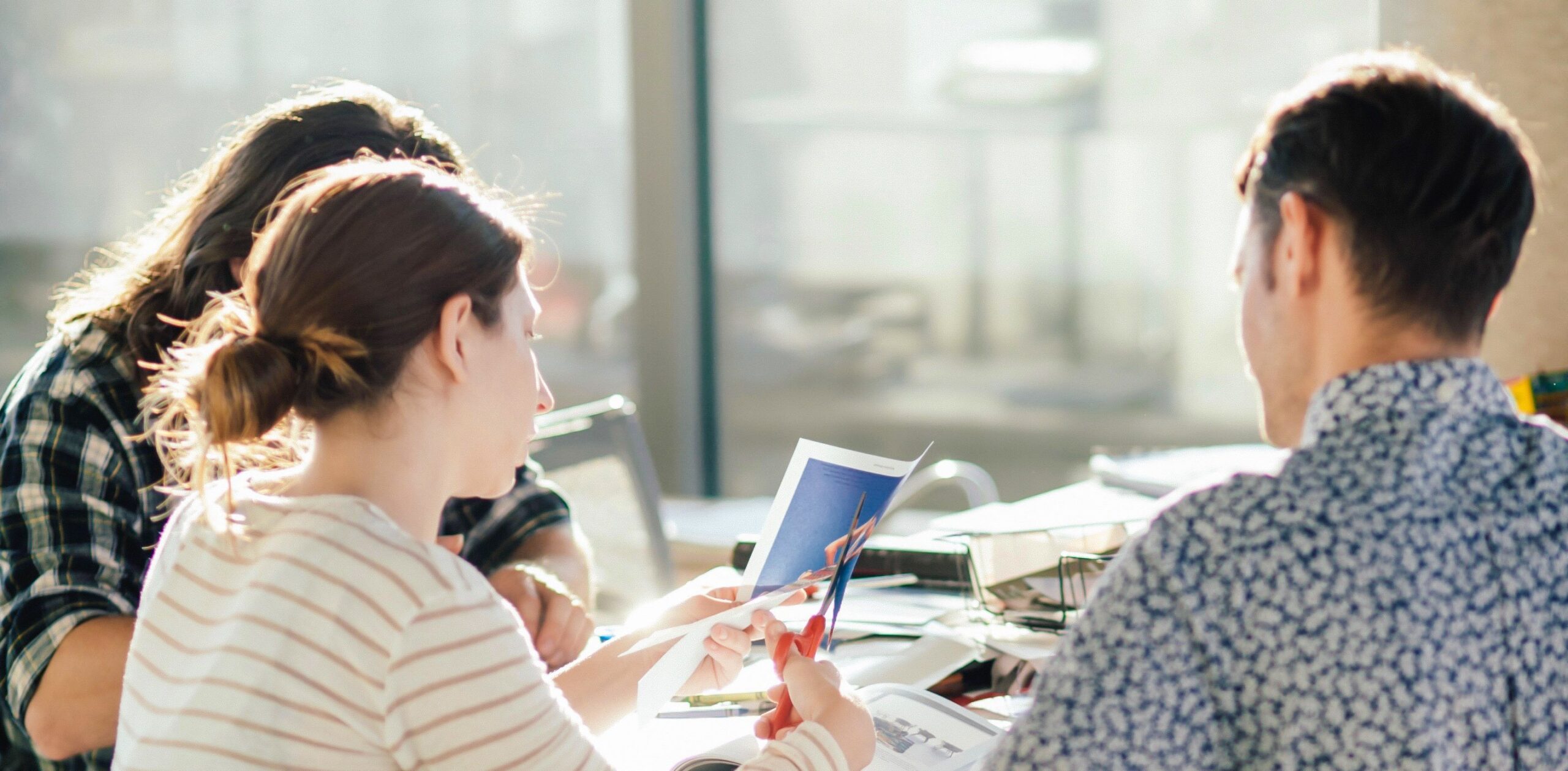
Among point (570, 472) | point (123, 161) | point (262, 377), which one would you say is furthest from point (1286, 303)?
point (123, 161)

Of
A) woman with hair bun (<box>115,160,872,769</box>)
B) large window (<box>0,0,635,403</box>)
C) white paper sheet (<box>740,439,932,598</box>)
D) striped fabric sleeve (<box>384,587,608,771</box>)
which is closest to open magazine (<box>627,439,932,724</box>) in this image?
white paper sheet (<box>740,439,932,598</box>)

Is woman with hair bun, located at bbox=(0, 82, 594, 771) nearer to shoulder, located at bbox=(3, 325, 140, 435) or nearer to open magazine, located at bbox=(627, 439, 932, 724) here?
shoulder, located at bbox=(3, 325, 140, 435)

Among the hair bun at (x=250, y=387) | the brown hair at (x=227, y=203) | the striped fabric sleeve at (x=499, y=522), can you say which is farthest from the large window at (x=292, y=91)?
the hair bun at (x=250, y=387)

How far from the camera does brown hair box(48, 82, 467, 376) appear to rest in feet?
5.04

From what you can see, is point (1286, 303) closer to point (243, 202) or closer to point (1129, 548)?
point (1129, 548)

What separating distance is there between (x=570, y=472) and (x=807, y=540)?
1.13m

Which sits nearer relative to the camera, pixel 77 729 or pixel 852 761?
pixel 852 761

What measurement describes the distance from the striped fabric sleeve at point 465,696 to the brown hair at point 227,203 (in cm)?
66

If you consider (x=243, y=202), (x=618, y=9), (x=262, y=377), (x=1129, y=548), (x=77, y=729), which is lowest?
(x=77, y=729)

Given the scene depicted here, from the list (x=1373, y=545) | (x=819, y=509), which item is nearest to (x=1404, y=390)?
(x=1373, y=545)

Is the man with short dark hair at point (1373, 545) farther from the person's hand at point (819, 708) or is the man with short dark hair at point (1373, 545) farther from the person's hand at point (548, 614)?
the person's hand at point (548, 614)

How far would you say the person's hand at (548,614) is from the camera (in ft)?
5.49

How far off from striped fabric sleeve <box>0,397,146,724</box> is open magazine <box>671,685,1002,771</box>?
2.37 feet

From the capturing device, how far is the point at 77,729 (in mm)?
1467
